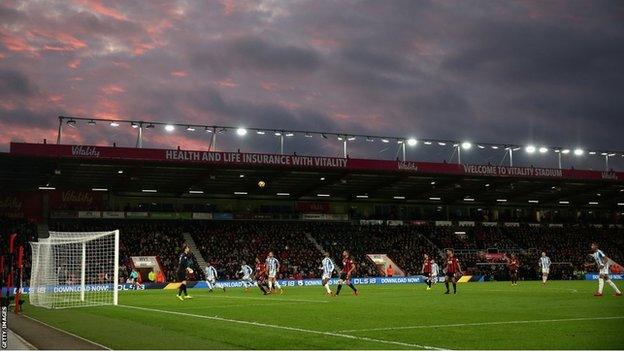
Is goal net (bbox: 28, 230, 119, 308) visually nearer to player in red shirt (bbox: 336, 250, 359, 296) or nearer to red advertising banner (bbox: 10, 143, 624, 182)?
player in red shirt (bbox: 336, 250, 359, 296)

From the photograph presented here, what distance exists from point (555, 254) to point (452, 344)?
58.4 metres

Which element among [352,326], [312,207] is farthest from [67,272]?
[312,207]

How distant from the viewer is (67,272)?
31.3m

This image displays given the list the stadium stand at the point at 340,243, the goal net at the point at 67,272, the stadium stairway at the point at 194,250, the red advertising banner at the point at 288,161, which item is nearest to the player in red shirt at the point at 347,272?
the goal net at the point at 67,272

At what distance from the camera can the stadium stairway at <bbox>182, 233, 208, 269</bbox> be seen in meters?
52.1

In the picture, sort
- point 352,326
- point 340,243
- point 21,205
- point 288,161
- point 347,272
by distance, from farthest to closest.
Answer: point 340,243
point 21,205
point 288,161
point 347,272
point 352,326

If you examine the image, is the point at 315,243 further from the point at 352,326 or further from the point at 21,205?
the point at 352,326

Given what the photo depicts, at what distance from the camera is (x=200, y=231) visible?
187 feet

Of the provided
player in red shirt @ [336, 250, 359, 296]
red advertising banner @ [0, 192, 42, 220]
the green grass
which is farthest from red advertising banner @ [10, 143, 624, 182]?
the green grass

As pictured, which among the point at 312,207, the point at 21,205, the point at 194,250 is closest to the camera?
the point at 21,205

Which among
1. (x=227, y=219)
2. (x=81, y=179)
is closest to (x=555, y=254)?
(x=227, y=219)

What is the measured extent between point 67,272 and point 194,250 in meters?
23.0

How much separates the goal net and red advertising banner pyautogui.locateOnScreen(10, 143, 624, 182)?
1046cm

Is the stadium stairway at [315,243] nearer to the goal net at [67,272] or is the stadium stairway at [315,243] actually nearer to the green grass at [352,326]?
the goal net at [67,272]
